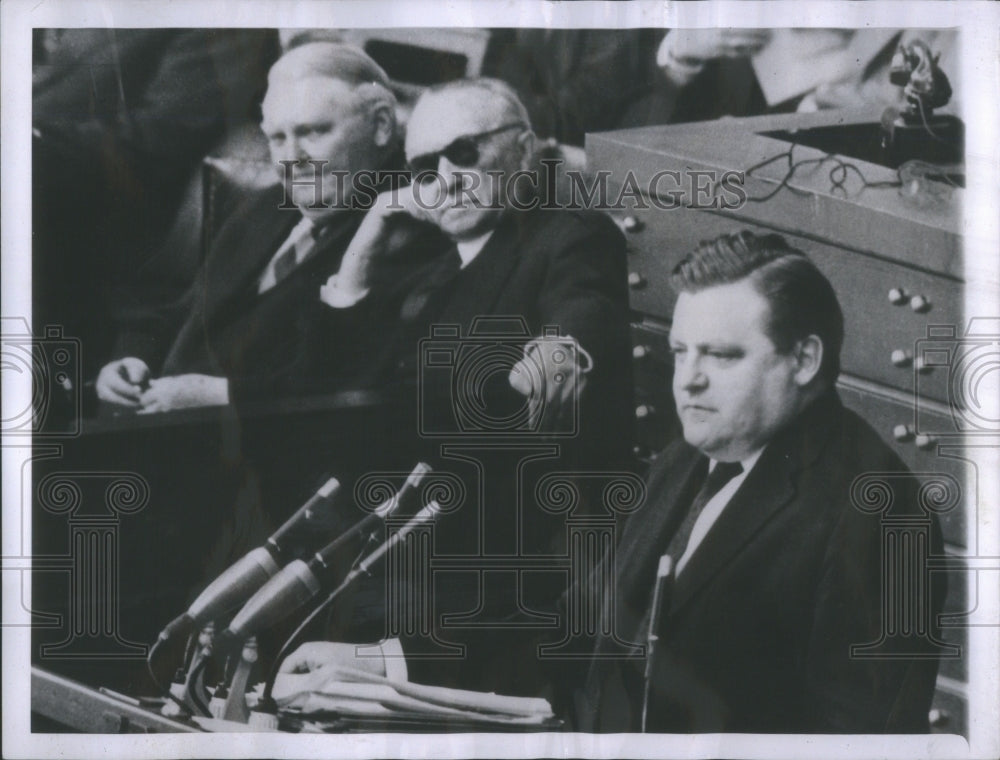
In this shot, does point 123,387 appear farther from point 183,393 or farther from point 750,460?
point 750,460

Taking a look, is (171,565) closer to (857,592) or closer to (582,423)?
(582,423)

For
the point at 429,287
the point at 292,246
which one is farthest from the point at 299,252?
the point at 429,287

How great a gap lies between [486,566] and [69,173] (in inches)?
50.7

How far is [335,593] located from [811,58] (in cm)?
160

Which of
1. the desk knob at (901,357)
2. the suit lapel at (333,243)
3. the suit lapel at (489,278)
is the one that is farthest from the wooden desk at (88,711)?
the desk knob at (901,357)

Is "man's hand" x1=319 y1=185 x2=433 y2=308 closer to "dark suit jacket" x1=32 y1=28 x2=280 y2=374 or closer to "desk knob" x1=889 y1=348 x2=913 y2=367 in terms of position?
"dark suit jacket" x1=32 y1=28 x2=280 y2=374

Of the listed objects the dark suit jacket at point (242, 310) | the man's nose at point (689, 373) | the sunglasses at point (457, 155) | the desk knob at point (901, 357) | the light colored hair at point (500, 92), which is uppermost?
the light colored hair at point (500, 92)

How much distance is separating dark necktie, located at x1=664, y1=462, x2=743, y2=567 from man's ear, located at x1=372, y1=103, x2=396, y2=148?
40.7 inches

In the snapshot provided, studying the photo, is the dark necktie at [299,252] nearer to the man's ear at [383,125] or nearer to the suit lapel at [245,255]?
the suit lapel at [245,255]

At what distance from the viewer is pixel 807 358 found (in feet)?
6.60

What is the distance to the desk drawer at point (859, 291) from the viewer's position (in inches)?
79.3

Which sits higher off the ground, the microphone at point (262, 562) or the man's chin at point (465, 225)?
the man's chin at point (465, 225)

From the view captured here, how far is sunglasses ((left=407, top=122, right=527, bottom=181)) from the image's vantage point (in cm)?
204

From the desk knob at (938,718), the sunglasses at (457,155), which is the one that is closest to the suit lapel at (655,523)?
the desk knob at (938,718)
